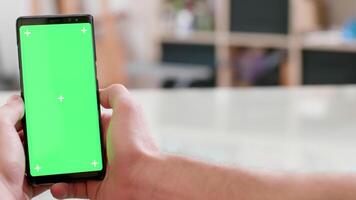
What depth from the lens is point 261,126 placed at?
1.25 m

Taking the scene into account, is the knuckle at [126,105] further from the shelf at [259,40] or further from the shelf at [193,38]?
the shelf at [193,38]

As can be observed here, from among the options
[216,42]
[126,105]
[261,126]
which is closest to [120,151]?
[126,105]

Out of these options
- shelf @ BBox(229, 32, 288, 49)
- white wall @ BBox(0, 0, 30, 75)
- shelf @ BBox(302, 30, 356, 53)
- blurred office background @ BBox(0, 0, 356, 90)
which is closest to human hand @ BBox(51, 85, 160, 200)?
white wall @ BBox(0, 0, 30, 75)

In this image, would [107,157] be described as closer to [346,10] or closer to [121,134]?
[121,134]

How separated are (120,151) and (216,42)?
295 cm

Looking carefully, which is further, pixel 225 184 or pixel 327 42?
pixel 327 42

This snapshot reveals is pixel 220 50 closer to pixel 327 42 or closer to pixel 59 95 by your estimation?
pixel 327 42

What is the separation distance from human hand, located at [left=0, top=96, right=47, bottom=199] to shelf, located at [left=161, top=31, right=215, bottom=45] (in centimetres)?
300

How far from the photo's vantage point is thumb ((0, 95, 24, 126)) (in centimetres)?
66

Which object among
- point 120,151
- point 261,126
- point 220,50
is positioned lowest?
point 220,50

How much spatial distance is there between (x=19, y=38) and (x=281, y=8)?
273 cm

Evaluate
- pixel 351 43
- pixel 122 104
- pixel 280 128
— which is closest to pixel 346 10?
pixel 351 43

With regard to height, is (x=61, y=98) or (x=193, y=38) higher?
(x=61, y=98)

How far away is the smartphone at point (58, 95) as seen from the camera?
67 centimetres
